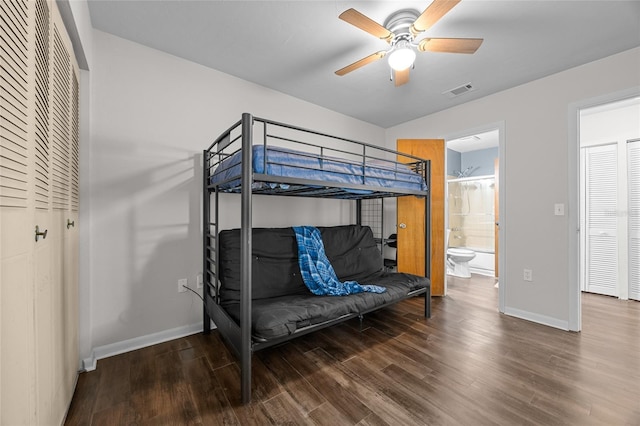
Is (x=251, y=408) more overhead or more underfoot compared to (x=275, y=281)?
more underfoot

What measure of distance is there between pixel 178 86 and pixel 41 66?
131cm

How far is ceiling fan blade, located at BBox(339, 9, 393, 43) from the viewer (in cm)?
143

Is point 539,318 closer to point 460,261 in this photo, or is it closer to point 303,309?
point 460,261

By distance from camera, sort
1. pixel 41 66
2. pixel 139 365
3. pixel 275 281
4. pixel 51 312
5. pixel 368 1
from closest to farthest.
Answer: pixel 41 66
pixel 51 312
pixel 368 1
pixel 139 365
pixel 275 281

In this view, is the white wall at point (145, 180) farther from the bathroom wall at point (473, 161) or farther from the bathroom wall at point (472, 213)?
the bathroom wall at point (473, 161)

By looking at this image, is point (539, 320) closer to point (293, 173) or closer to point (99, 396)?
point (293, 173)

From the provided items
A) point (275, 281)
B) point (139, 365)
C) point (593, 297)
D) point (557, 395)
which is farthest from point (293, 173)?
point (593, 297)

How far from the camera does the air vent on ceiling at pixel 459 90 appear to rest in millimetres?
2701

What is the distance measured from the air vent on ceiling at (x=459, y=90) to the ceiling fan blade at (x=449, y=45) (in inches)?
42.9

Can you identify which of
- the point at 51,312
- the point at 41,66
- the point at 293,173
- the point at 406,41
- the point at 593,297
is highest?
the point at 406,41

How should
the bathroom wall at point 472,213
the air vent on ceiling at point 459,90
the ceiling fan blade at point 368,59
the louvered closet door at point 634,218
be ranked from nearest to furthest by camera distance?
the ceiling fan blade at point 368,59 → the air vent on ceiling at point 459,90 → the louvered closet door at point 634,218 → the bathroom wall at point 472,213

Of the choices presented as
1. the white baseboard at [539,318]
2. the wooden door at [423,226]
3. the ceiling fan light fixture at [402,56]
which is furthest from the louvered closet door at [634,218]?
the ceiling fan light fixture at [402,56]

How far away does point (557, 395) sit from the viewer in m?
1.48

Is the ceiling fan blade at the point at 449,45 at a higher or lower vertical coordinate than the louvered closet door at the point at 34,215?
higher
